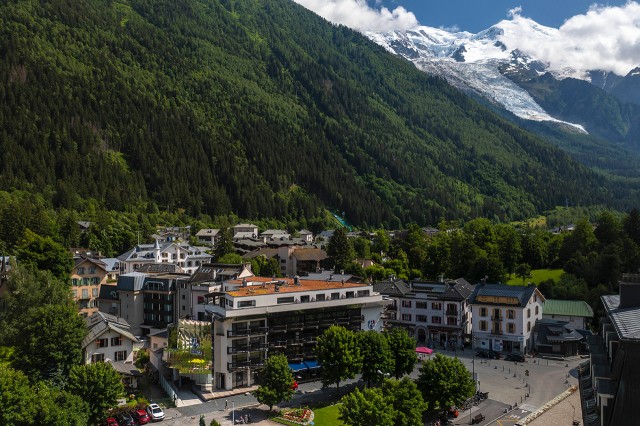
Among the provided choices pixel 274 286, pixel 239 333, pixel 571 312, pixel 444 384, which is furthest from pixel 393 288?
pixel 444 384

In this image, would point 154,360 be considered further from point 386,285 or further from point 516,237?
point 516,237

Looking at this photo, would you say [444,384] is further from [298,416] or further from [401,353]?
[298,416]

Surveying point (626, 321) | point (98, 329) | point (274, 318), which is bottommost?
point (98, 329)

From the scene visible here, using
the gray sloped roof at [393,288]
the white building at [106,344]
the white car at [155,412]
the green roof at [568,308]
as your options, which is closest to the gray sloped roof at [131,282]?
the white building at [106,344]

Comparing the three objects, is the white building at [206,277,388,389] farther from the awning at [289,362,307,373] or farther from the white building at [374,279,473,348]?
the white building at [374,279,473,348]

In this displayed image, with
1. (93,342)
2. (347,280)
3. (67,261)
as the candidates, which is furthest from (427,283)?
(67,261)

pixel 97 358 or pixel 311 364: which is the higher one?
pixel 97 358
